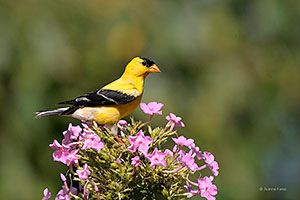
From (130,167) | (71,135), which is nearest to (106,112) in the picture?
(71,135)

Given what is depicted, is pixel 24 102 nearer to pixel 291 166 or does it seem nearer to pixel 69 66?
pixel 69 66

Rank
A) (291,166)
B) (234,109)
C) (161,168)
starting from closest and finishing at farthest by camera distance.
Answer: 1. (161,168)
2. (234,109)
3. (291,166)

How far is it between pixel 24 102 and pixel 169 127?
12.2 ft

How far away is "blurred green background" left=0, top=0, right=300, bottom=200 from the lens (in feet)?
21.8

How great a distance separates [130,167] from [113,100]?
2.86ft

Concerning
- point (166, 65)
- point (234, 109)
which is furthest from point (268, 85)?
point (166, 65)

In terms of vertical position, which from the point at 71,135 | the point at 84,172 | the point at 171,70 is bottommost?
the point at 84,172

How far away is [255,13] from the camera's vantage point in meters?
7.82

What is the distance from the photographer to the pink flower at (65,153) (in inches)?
112

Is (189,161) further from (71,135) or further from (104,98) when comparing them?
(104,98)

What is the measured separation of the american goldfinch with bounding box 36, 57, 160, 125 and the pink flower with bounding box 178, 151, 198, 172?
720mm

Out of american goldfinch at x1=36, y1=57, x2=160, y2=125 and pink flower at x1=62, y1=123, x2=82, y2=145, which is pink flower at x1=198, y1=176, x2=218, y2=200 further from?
american goldfinch at x1=36, y1=57, x2=160, y2=125

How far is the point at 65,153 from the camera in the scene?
2865mm

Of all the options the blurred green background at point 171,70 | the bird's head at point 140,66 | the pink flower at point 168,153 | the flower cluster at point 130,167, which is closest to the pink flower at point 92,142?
the flower cluster at point 130,167
